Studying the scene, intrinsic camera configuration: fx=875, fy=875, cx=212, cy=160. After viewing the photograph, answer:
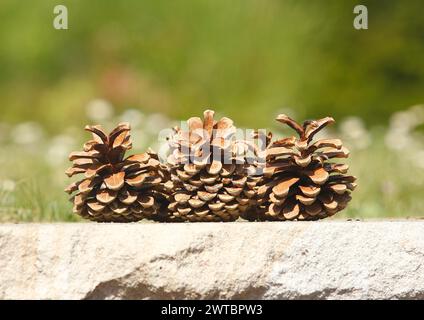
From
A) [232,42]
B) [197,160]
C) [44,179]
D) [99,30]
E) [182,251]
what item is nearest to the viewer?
[182,251]

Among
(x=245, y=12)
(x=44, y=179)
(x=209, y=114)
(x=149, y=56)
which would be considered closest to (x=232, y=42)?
(x=245, y=12)

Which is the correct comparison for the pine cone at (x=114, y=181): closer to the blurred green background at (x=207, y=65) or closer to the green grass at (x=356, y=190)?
the green grass at (x=356, y=190)

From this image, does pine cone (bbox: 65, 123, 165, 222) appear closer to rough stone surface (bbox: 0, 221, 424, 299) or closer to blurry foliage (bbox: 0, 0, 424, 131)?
rough stone surface (bbox: 0, 221, 424, 299)

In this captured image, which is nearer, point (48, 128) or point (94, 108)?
point (94, 108)

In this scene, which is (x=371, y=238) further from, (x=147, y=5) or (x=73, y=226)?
(x=147, y=5)

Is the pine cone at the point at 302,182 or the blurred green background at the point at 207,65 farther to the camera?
the blurred green background at the point at 207,65

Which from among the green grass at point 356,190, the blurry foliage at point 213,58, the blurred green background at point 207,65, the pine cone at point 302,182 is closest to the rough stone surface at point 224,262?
the pine cone at point 302,182
